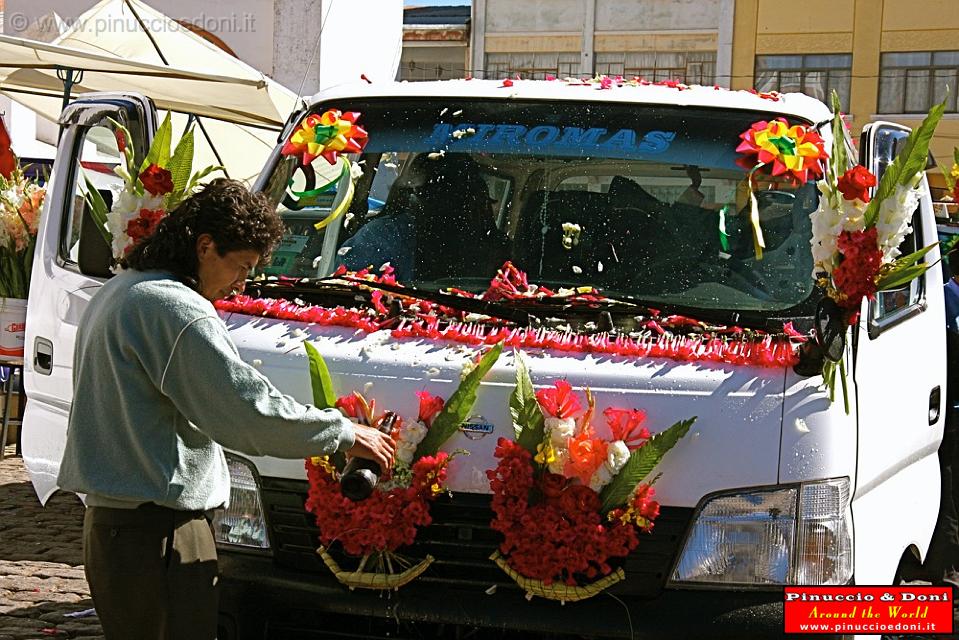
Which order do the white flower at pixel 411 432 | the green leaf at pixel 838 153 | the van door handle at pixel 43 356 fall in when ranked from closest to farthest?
the white flower at pixel 411 432, the green leaf at pixel 838 153, the van door handle at pixel 43 356

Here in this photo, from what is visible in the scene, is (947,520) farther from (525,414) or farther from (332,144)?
(332,144)

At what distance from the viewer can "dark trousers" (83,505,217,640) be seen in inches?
135

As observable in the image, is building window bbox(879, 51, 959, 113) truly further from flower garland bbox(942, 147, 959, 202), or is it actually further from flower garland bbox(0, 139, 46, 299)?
flower garland bbox(942, 147, 959, 202)

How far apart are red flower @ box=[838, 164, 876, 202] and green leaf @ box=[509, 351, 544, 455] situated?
1074 mm

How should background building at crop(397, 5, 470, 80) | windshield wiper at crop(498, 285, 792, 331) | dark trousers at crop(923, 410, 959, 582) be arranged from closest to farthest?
1. windshield wiper at crop(498, 285, 792, 331)
2. dark trousers at crop(923, 410, 959, 582)
3. background building at crop(397, 5, 470, 80)

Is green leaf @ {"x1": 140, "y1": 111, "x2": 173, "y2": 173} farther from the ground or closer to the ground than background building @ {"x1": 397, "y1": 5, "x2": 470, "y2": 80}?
closer to the ground

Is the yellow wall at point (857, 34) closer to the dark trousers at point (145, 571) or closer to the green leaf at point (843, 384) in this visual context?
the green leaf at point (843, 384)

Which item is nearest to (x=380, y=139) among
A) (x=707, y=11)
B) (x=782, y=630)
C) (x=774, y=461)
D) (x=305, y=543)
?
(x=305, y=543)

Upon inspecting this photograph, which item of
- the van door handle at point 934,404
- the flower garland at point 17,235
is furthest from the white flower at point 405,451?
the flower garland at point 17,235

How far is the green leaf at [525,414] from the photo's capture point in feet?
12.4

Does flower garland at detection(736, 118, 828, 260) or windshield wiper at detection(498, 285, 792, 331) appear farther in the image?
flower garland at detection(736, 118, 828, 260)

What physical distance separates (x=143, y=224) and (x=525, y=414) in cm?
157

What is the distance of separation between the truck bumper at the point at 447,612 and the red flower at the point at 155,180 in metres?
1.26

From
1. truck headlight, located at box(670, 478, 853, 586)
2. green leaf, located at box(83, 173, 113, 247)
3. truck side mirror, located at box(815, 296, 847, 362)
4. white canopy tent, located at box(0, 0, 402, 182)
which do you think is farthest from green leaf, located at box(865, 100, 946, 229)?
white canopy tent, located at box(0, 0, 402, 182)
